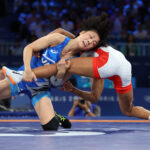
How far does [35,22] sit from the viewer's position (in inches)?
388

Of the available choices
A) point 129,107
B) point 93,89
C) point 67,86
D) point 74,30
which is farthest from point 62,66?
point 74,30

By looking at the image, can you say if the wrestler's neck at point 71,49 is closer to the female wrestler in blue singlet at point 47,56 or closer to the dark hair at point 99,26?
the female wrestler in blue singlet at point 47,56

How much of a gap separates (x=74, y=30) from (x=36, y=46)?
6239 millimetres

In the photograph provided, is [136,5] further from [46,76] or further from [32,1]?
[46,76]

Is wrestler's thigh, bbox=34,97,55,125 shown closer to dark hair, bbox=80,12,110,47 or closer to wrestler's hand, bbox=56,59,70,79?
wrestler's hand, bbox=56,59,70,79

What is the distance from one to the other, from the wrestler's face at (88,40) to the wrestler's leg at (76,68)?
105mm

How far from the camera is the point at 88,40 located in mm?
3453

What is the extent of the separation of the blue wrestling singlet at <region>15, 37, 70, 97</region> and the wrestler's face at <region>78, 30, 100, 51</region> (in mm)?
168

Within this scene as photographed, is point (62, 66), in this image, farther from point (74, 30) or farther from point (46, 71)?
point (74, 30)

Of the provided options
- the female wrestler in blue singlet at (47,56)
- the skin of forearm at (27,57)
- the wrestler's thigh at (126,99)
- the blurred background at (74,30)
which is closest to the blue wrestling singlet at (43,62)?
the female wrestler in blue singlet at (47,56)

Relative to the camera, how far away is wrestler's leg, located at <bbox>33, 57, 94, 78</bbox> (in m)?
3.41

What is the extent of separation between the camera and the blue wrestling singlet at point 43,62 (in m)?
3.57

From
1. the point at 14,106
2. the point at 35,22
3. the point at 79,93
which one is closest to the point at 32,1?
the point at 35,22

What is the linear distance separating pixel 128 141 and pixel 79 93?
1.08 m
